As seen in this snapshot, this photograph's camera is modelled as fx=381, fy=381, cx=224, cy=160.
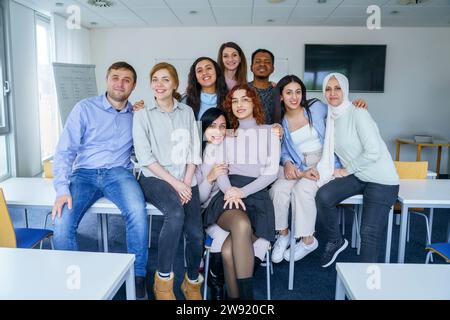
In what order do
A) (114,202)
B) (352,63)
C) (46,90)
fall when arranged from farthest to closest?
(352,63) → (46,90) → (114,202)

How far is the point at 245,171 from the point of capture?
2457 millimetres

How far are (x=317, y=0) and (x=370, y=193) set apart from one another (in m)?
3.50

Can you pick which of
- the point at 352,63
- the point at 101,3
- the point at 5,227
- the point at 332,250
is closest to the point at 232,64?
the point at 332,250

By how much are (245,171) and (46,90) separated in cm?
455

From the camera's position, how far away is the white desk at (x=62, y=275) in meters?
1.19

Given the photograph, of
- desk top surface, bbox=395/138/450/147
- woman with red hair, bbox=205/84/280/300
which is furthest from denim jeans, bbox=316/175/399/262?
desk top surface, bbox=395/138/450/147

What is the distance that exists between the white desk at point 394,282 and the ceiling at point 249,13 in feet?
14.7

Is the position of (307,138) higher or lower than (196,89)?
lower

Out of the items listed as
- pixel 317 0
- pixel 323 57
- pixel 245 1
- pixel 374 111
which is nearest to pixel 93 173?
pixel 245 1

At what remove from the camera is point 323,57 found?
6.81 meters

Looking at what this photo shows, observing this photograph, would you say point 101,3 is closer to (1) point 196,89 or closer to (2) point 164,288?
(1) point 196,89

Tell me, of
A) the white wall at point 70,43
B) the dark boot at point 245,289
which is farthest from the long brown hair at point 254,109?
the white wall at point 70,43

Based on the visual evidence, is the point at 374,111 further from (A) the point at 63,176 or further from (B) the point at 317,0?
(A) the point at 63,176
